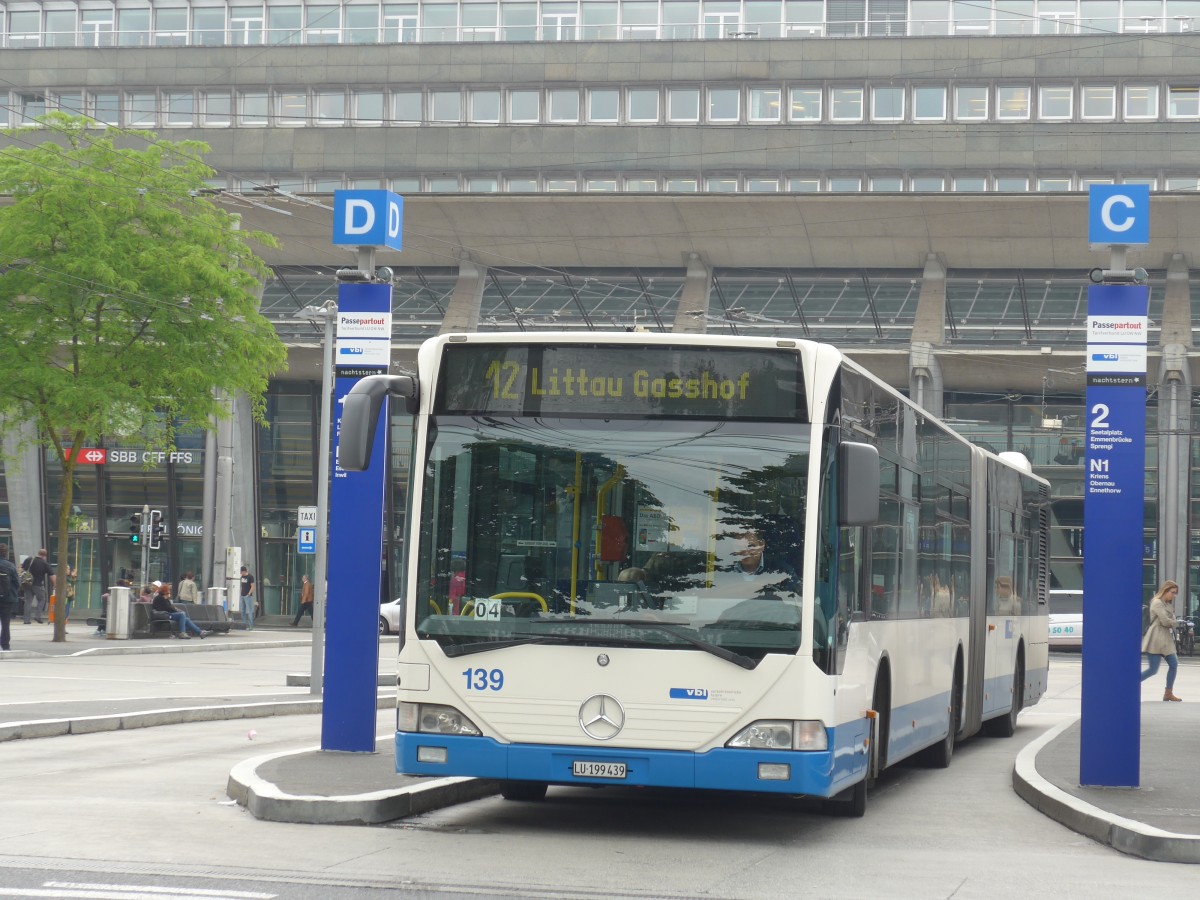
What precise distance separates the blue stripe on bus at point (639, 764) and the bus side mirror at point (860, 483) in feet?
4.01

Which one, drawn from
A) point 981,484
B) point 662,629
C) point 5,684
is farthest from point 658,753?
point 5,684

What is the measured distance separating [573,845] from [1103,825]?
10.7ft

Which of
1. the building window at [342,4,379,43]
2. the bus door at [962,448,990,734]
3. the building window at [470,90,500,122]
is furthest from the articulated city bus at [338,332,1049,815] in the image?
the building window at [342,4,379,43]

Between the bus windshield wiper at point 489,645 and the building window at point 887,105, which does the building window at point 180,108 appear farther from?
the bus windshield wiper at point 489,645

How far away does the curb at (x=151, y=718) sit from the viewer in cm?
1641

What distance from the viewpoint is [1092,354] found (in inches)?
502

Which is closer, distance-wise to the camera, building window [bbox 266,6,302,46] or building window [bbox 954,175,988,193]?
building window [bbox 954,175,988,193]

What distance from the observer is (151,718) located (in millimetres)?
18422

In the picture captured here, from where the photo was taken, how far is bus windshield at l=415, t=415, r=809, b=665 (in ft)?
32.4

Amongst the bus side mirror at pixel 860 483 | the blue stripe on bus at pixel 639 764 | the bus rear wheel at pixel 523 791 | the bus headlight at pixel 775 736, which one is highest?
the bus side mirror at pixel 860 483

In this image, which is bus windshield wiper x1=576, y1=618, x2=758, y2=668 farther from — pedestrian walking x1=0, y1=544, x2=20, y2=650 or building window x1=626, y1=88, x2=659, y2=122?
building window x1=626, y1=88, x2=659, y2=122

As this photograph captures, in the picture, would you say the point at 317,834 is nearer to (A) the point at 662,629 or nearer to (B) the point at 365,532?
(A) the point at 662,629

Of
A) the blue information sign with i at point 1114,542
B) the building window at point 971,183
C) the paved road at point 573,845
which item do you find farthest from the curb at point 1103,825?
the building window at point 971,183

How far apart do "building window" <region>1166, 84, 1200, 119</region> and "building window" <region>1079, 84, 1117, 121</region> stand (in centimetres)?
140
